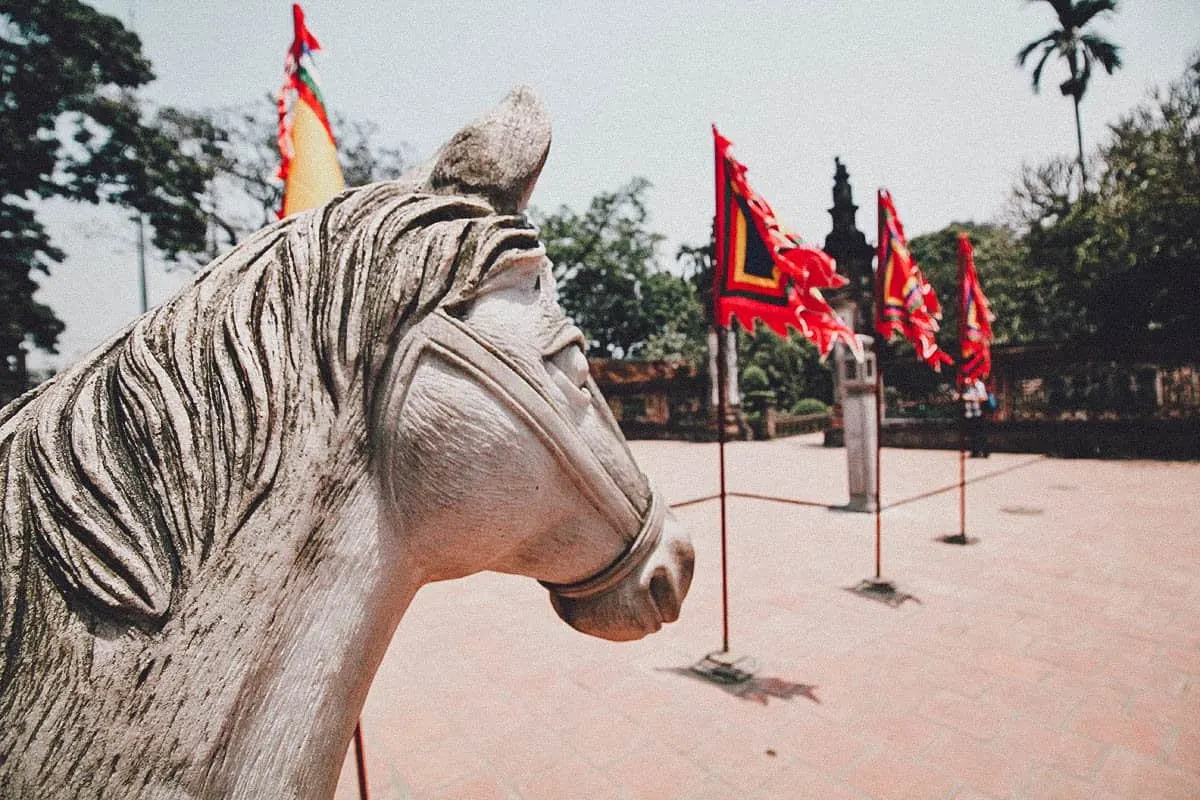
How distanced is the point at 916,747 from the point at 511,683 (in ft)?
6.47

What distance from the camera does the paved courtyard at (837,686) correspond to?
229 cm

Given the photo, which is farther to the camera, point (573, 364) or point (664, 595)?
point (664, 595)

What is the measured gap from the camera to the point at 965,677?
3008 mm

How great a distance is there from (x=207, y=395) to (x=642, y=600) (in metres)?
0.66

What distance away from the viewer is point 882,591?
424 cm

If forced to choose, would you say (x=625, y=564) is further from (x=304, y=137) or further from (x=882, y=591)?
(x=882, y=591)

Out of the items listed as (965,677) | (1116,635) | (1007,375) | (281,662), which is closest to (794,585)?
(965,677)

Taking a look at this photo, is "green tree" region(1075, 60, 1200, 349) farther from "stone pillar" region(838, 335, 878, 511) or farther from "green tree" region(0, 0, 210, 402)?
"green tree" region(0, 0, 210, 402)

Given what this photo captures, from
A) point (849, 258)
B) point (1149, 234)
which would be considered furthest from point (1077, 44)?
point (849, 258)

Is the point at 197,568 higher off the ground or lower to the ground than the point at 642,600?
higher

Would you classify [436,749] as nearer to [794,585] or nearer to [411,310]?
[411,310]

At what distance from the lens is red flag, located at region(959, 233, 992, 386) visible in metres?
5.34

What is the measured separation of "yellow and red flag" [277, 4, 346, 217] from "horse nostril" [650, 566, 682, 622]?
2062 millimetres

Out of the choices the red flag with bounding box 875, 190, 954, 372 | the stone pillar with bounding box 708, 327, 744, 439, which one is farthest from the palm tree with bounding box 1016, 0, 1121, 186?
the red flag with bounding box 875, 190, 954, 372
